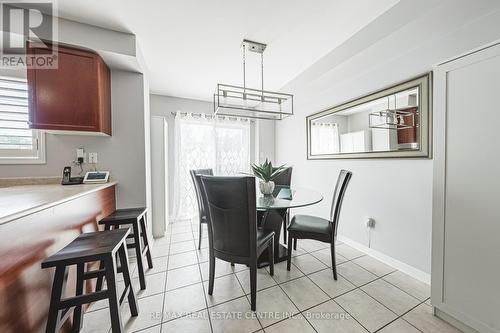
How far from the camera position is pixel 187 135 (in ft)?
12.1

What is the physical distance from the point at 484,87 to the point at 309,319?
74.5 inches

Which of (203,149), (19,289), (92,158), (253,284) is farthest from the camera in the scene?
(203,149)

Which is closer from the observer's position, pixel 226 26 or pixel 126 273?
pixel 126 273

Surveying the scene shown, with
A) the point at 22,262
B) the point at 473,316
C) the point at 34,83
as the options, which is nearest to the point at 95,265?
the point at 22,262

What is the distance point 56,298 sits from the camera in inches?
39.9

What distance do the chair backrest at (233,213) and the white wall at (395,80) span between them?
5.45ft

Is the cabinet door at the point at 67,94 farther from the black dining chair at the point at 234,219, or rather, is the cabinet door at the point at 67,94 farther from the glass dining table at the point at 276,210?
the glass dining table at the point at 276,210

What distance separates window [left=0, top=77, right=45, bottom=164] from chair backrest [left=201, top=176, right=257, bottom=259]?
1.92 m

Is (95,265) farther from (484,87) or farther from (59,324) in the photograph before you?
(484,87)

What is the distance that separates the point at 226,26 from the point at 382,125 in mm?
1994

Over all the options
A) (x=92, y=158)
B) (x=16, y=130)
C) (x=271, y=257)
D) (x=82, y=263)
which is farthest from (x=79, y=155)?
(x=271, y=257)

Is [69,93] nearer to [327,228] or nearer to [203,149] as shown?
[203,149]

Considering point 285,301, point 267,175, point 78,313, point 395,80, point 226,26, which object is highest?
point 226,26

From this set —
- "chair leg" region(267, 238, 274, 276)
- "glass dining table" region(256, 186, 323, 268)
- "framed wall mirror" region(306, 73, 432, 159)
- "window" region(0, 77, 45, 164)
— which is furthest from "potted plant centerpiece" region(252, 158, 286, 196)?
"window" region(0, 77, 45, 164)
